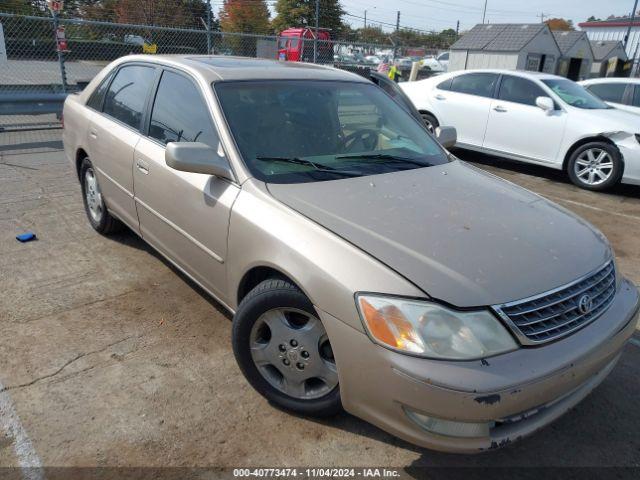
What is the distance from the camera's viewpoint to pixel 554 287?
216cm

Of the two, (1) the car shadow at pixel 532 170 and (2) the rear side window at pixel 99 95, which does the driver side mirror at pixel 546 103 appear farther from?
(2) the rear side window at pixel 99 95

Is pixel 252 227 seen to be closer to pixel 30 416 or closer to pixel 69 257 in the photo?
pixel 30 416

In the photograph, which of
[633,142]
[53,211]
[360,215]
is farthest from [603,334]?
[633,142]

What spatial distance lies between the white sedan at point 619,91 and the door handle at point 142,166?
8.92 m

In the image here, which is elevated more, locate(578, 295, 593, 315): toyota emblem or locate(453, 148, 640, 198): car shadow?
locate(578, 295, 593, 315): toyota emblem

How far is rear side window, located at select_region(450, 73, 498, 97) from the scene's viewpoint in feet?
27.1

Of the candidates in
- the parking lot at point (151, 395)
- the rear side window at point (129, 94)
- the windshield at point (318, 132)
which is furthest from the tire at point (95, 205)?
the windshield at point (318, 132)

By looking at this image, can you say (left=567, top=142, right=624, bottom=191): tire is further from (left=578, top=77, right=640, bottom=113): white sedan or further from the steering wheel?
the steering wheel

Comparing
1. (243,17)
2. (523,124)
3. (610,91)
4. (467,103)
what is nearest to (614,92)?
(610,91)

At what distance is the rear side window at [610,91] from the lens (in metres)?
9.68

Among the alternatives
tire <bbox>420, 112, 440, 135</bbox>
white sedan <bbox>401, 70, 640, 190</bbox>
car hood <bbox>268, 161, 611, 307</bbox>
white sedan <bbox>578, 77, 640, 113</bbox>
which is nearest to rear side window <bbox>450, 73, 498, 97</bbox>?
white sedan <bbox>401, 70, 640, 190</bbox>

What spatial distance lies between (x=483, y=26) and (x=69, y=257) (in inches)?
1139

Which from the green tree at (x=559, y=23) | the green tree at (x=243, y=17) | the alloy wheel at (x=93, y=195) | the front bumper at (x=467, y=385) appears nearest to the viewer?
the front bumper at (x=467, y=385)

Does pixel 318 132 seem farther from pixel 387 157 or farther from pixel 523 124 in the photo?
pixel 523 124
